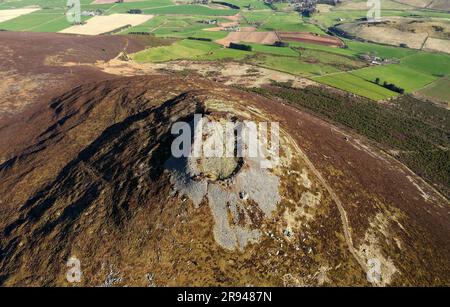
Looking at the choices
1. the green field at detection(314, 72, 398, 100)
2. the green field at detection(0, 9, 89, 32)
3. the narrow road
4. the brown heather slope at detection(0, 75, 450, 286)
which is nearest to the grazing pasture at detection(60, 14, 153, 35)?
the green field at detection(0, 9, 89, 32)

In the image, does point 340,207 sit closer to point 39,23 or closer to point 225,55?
point 225,55

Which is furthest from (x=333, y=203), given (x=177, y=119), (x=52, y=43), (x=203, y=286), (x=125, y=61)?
(x=52, y=43)

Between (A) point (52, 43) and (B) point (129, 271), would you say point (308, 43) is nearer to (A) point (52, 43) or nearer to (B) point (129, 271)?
(A) point (52, 43)

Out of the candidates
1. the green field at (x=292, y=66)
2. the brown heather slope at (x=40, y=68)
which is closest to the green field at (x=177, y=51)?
the brown heather slope at (x=40, y=68)

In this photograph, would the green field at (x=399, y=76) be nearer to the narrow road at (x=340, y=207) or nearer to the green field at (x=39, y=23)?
the narrow road at (x=340, y=207)

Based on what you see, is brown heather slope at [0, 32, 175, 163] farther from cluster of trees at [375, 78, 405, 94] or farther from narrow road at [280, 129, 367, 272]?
cluster of trees at [375, 78, 405, 94]

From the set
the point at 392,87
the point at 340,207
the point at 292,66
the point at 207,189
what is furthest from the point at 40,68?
the point at 392,87
